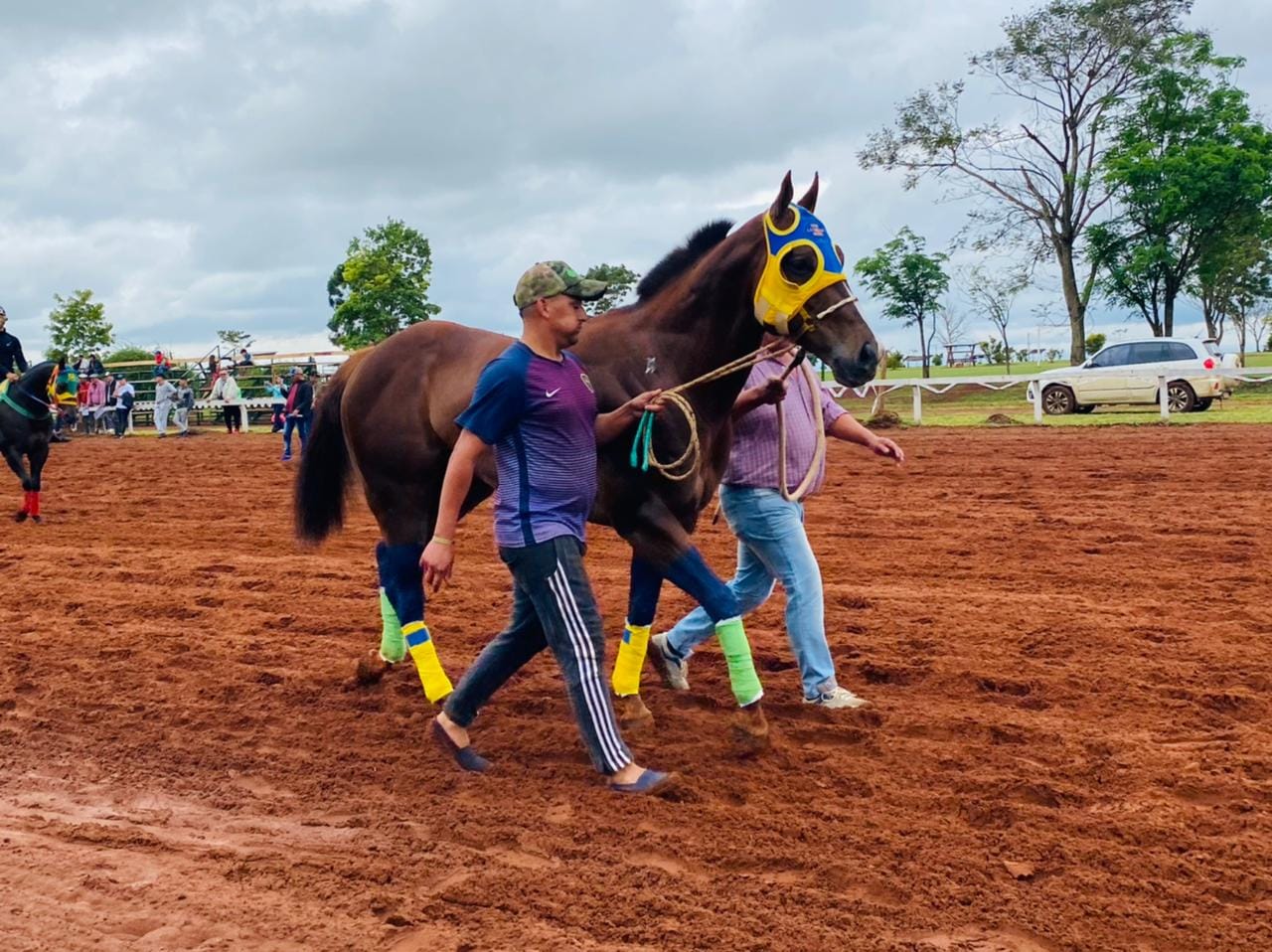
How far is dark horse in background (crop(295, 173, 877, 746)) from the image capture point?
15.6ft

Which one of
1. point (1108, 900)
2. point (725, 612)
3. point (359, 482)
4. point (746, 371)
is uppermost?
point (746, 371)

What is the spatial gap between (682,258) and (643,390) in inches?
28.9

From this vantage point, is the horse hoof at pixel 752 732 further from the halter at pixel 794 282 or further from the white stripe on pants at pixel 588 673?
the halter at pixel 794 282

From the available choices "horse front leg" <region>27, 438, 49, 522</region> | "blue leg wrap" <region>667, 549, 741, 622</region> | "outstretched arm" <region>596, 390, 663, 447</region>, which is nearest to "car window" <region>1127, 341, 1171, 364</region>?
"horse front leg" <region>27, 438, 49, 522</region>

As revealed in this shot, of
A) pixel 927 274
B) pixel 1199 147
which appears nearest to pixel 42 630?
pixel 1199 147

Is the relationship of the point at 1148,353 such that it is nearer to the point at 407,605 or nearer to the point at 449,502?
the point at 407,605

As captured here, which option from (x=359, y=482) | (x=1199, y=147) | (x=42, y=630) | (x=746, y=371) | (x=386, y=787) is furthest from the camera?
(x=1199, y=147)

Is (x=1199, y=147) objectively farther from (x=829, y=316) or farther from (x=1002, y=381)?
(x=829, y=316)

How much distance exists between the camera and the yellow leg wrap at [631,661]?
529 centimetres

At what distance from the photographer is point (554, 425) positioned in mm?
4219

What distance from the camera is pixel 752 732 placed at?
4.73 metres

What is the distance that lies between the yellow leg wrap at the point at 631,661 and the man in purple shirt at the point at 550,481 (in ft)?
3.03

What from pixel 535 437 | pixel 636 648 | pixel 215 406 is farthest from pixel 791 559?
pixel 215 406

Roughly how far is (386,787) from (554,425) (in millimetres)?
1635
